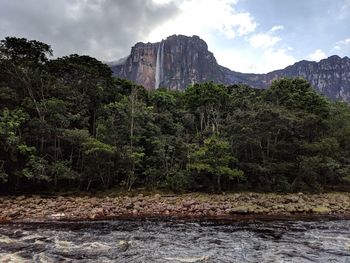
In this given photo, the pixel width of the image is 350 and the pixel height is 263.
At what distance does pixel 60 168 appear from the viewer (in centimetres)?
2814

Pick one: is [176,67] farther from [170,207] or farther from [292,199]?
[170,207]

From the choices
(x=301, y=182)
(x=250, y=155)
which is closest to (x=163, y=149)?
(x=250, y=155)

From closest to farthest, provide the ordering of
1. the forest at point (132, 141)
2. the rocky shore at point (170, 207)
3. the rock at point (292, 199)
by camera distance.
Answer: the rocky shore at point (170, 207) → the rock at point (292, 199) → the forest at point (132, 141)

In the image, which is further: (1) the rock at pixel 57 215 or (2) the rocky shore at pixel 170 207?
(2) the rocky shore at pixel 170 207

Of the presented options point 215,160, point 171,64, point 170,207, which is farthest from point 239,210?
point 171,64

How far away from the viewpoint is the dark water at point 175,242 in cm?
1299

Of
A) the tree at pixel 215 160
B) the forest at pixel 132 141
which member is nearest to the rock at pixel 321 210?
the forest at pixel 132 141

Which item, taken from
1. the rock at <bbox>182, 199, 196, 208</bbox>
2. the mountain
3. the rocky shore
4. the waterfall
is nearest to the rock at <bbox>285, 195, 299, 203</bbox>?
the rocky shore

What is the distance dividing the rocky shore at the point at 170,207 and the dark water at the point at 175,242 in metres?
2.71

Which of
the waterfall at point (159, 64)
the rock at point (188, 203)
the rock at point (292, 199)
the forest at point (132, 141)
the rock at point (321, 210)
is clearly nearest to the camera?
the rock at point (321, 210)

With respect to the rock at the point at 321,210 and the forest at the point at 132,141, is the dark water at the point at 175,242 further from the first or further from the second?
the forest at the point at 132,141

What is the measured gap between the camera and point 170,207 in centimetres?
2530

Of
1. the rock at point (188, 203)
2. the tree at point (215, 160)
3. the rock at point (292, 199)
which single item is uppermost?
the tree at point (215, 160)

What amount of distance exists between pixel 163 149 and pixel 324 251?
20.5m
